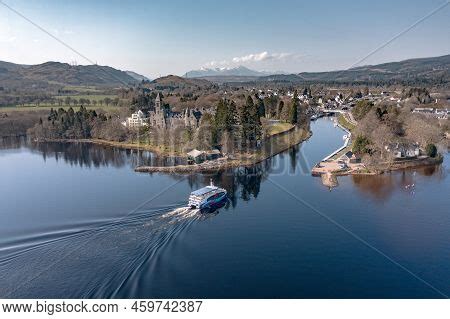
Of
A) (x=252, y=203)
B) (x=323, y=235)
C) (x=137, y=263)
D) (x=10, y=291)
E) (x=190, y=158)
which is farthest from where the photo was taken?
(x=190, y=158)

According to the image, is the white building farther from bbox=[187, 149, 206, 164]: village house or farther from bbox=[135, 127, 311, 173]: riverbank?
bbox=[187, 149, 206, 164]: village house

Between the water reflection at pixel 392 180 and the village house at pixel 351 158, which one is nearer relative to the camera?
the water reflection at pixel 392 180

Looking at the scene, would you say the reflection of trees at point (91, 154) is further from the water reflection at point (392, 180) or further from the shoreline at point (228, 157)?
the water reflection at point (392, 180)

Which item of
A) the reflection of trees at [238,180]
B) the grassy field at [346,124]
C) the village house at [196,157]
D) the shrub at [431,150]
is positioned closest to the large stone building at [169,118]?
the village house at [196,157]

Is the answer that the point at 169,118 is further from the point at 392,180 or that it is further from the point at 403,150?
→ the point at 392,180

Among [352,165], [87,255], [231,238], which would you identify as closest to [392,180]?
[352,165]

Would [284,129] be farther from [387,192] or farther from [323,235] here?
[323,235]

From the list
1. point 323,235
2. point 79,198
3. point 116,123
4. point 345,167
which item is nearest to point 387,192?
point 345,167
